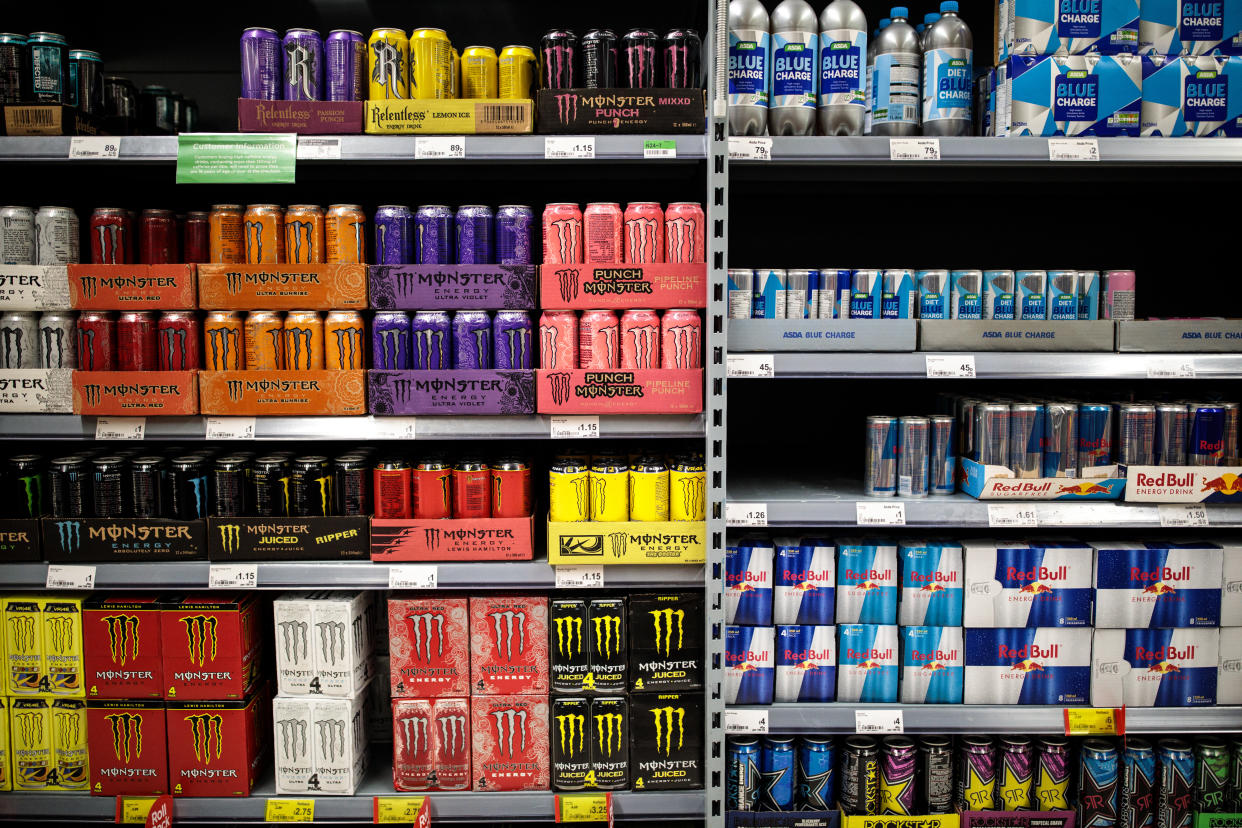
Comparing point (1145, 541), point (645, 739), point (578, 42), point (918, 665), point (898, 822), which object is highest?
point (578, 42)

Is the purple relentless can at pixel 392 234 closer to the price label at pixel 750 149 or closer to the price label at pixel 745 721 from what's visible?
the price label at pixel 750 149

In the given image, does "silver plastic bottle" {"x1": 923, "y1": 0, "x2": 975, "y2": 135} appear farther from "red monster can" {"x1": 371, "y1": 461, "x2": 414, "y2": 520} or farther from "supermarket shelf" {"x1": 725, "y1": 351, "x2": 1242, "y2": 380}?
"red monster can" {"x1": 371, "y1": 461, "x2": 414, "y2": 520}

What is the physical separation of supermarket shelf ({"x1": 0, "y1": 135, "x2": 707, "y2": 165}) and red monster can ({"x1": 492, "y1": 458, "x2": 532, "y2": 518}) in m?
0.72

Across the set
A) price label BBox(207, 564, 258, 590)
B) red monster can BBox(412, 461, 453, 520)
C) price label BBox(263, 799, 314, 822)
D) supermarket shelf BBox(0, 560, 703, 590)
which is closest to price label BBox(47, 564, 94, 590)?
supermarket shelf BBox(0, 560, 703, 590)

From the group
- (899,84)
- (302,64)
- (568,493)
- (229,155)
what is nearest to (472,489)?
(568,493)

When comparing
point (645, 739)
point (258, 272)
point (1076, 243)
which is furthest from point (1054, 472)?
point (258, 272)

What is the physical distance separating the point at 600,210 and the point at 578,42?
0.41 m

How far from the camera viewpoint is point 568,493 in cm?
187

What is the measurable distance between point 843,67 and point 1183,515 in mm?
1315

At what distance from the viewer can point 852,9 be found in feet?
6.01

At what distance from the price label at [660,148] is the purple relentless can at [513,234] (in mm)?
310

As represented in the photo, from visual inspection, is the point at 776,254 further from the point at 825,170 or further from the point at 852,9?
the point at 852,9

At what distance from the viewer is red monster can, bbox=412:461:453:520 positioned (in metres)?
1.88

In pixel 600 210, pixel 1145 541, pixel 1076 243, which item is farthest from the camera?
pixel 1076 243
